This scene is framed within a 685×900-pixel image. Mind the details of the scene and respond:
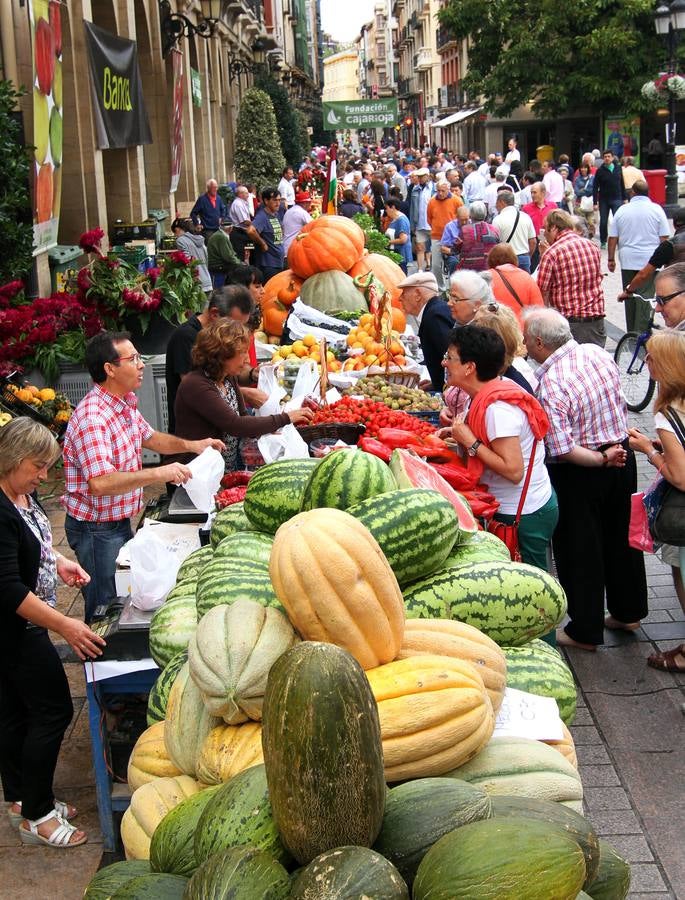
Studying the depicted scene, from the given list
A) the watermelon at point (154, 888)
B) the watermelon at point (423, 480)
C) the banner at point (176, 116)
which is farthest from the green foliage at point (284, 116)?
the watermelon at point (154, 888)

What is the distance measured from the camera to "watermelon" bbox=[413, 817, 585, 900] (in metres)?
1.73

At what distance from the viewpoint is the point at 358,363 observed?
775cm

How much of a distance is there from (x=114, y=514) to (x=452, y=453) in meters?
1.62

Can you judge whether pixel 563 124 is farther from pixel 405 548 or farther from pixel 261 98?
pixel 405 548

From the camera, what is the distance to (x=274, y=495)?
139 inches

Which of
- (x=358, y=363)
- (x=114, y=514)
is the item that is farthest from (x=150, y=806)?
(x=358, y=363)

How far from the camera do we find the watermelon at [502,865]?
1726mm

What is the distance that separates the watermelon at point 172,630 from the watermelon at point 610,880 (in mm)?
1448

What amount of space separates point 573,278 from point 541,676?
7.46 m

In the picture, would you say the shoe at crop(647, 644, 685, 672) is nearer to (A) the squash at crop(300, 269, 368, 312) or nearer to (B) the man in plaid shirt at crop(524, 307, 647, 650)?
(B) the man in plaid shirt at crop(524, 307, 647, 650)

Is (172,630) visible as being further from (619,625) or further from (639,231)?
(639,231)

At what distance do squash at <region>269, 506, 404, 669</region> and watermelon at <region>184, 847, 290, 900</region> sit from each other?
26.8 inches

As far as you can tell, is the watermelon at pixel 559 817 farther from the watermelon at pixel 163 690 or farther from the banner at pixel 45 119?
the banner at pixel 45 119

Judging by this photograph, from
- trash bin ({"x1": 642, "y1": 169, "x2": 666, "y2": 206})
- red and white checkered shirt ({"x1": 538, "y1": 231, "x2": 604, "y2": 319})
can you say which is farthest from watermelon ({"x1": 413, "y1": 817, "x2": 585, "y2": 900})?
trash bin ({"x1": 642, "y1": 169, "x2": 666, "y2": 206})
